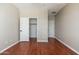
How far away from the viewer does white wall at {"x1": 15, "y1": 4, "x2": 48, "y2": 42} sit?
9016mm

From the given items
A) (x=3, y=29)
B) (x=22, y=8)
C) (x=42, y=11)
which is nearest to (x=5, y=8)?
(x=3, y=29)

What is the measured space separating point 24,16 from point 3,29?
3.81 metres

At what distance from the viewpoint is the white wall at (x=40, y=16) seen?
902 centimetres

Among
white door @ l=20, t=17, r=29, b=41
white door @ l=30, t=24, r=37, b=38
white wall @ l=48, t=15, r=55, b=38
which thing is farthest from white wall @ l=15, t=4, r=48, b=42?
white wall @ l=48, t=15, r=55, b=38

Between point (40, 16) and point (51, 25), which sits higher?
point (40, 16)

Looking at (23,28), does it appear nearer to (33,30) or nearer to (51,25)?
(33,30)

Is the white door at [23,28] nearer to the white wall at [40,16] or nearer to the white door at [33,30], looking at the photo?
the white wall at [40,16]

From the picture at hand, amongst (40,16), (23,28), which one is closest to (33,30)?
(23,28)

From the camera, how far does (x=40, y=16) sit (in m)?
9.07

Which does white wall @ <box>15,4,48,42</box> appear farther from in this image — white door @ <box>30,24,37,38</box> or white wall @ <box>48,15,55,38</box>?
white wall @ <box>48,15,55,38</box>

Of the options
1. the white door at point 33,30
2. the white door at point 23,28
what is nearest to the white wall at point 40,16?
the white door at point 23,28

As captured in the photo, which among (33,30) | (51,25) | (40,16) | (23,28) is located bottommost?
(33,30)
